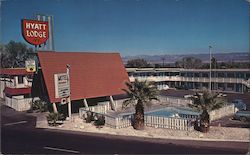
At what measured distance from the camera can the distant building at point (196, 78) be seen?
45250mm

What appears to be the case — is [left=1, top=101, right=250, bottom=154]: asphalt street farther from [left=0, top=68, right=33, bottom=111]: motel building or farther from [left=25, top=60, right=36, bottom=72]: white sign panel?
[left=0, top=68, right=33, bottom=111]: motel building

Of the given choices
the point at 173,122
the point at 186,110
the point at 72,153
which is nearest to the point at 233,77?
the point at 186,110

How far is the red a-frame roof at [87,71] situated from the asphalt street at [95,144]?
21.2ft

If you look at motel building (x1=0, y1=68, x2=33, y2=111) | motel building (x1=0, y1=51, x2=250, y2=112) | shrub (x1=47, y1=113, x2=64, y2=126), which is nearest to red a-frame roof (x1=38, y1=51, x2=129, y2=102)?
motel building (x1=0, y1=51, x2=250, y2=112)

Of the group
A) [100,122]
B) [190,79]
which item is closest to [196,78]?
[190,79]

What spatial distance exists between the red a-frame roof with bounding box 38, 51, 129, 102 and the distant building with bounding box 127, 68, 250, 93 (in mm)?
14379

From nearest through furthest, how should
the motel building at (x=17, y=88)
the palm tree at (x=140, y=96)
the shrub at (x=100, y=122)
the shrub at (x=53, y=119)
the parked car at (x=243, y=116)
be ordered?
the palm tree at (x=140, y=96) → the parked car at (x=243, y=116) → the shrub at (x=100, y=122) → the shrub at (x=53, y=119) → the motel building at (x=17, y=88)

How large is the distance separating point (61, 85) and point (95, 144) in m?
9.20

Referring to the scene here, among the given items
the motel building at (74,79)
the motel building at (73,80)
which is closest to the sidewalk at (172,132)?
the motel building at (74,79)

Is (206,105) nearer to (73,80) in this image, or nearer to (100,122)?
(100,122)

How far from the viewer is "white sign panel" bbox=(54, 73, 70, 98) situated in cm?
2494

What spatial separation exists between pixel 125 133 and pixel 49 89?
1032 centimetres

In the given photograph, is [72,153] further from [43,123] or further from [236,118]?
[236,118]

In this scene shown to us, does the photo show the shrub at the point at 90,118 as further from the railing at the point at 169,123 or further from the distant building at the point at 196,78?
the distant building at the point at 196,78
